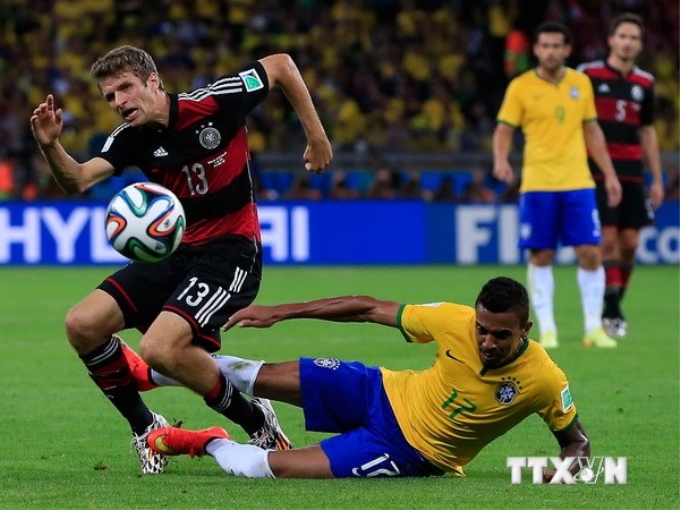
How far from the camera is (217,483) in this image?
6090 millimetres

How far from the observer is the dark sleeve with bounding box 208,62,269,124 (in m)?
6.94

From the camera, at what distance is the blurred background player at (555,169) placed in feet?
36.6

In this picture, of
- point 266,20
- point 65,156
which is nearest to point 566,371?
point 65,156

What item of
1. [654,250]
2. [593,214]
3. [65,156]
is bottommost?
[654,250]

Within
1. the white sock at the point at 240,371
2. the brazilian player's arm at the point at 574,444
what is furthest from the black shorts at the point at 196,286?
the brazilian player's arm at the point at 574,444

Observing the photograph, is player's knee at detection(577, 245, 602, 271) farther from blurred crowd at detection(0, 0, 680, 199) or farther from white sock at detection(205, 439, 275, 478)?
blurred crowd at detection(0, 0, 680, 199)

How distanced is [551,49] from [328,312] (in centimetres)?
537

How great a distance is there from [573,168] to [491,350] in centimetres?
555

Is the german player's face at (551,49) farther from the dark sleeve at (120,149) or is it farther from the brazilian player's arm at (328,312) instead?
the brazilian player's arm at (328,312)

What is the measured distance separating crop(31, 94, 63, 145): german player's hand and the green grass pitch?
144 cm

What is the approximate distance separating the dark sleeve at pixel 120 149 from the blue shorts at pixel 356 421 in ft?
4.21

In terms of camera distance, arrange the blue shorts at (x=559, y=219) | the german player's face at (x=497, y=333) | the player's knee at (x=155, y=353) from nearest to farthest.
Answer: the german player's face at (x=497, y=333) < the player's knee at (x=155, y=353) < the blue shorts at (x=559, y=219)

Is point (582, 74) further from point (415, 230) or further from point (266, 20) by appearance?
point (266, 20)

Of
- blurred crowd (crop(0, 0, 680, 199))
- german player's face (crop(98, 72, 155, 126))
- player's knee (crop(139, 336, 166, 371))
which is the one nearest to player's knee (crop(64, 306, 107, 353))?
player's knee (crop(139, 336, 166, 371))
